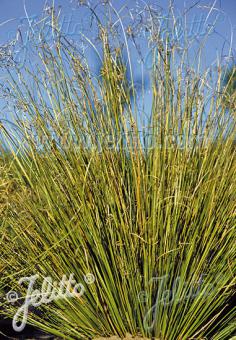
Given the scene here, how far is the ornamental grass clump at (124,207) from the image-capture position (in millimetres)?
2418

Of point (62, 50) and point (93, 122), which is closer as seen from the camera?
point (93, 122)

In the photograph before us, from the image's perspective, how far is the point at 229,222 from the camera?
2615 mm

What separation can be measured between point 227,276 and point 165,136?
677 millimetres

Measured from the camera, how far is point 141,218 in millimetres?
2447

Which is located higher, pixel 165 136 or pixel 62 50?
pixel 62 50

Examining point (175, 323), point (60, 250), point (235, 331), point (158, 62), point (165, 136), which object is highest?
point (158, 62)

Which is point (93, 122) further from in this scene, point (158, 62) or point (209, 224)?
point (209, 224)

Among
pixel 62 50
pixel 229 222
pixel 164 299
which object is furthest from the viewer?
pixel 62 50

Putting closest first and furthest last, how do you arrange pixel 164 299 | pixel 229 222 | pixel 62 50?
pixel 164 299, pixel 229 222, pixel 62 50

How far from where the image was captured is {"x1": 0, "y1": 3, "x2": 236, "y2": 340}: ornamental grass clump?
2418 mm

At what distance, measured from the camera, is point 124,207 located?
2.41 meters

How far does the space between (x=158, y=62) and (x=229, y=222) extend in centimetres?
81

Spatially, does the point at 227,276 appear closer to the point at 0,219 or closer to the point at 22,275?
the point at 22,275

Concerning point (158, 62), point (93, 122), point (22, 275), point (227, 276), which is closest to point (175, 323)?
point (227, 276)
